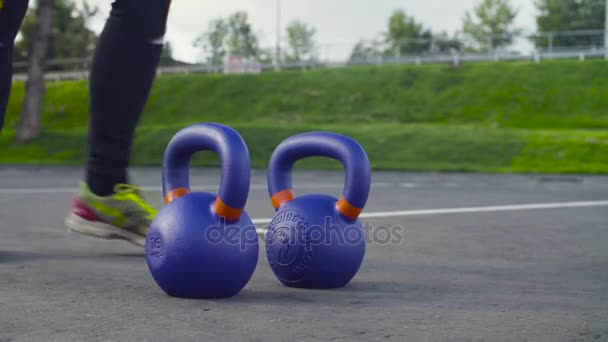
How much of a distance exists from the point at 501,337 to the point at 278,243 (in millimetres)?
1269

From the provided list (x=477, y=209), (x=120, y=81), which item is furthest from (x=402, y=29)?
(x=120, y=81)

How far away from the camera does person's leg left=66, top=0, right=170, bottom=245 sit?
13.3 ft

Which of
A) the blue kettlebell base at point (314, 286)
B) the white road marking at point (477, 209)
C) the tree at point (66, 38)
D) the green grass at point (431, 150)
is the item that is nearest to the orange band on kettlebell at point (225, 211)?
the blue kettlebell base at point (314, 286)

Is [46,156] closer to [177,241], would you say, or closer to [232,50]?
[177,241]

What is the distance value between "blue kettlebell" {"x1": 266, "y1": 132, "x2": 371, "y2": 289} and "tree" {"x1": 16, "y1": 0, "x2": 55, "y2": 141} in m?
23.2

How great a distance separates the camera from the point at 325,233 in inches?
133

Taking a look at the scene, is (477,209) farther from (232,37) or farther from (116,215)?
(232,37)

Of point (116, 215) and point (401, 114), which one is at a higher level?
point (116, 215)

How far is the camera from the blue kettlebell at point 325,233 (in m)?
3.34

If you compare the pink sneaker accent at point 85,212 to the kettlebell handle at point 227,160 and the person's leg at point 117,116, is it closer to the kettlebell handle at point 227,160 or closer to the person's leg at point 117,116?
the person's leg at point 117,116

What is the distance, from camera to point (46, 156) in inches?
923

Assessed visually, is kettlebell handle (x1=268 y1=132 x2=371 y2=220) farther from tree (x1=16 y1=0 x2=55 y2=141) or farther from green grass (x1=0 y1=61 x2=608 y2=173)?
tree (x1=16 y1=0 x2=55 y2=141)

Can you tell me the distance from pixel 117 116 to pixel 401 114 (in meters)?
28.2

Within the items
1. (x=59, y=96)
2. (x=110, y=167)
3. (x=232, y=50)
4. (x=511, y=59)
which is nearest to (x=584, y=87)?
(x=511, y=59)
